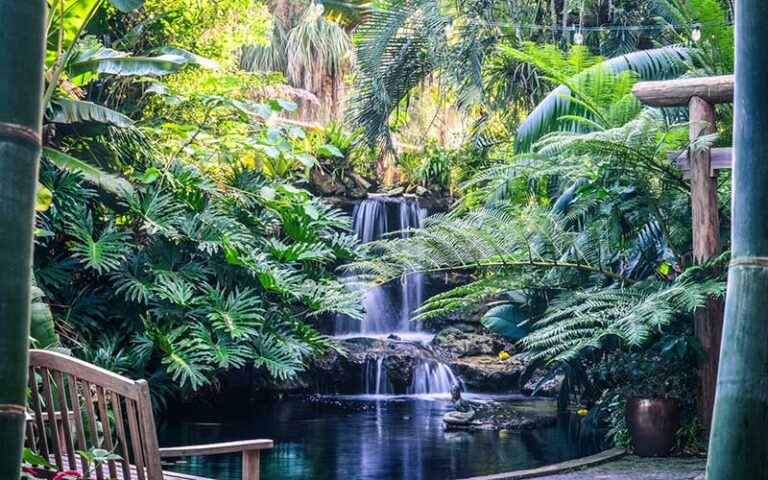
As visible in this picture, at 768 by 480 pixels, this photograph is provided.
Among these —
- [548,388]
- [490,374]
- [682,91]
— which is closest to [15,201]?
[682,91]

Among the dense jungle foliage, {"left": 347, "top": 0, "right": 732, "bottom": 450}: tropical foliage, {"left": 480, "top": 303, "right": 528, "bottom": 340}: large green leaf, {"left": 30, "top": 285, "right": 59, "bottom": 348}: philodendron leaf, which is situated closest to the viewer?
{"left": 30, "top": 285, "right": 59, "bottom": 348}: philodendron leaf

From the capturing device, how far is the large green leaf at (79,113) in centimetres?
1005

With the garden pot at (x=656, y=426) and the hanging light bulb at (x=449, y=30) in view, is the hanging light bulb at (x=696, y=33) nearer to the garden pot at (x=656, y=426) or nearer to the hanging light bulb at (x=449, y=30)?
the garden pot at (x=656, y=426)

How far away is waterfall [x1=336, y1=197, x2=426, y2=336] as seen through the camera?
17.7 metres

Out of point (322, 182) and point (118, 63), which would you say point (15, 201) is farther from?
point (322, 182)

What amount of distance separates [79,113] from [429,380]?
7.18 metres

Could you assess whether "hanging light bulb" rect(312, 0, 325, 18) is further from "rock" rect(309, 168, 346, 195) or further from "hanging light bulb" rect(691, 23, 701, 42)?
"hanging light bulb" rect(691, 23, 701, 42)

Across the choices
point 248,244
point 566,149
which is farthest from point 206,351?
point 566,149

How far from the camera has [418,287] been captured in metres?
18.0

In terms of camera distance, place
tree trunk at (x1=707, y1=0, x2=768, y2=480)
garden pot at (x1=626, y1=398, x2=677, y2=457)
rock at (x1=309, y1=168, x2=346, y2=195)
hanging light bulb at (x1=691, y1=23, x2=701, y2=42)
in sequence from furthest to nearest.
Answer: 1. rock at (x1=309, y1=168, x2=346, y2=195)
2. hanging light bulb at (x1=691, y1=23, x2=701, y2=42)
3. garden pot at (x1=626, y1=398, x2=677, y2=457)
4. tree trunk at (x1=707, y1=0, x2=768, y2=480)

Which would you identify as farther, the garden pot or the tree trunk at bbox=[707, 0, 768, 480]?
the garden pot

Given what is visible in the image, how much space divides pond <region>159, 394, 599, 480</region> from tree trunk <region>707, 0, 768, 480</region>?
6249 millimetres

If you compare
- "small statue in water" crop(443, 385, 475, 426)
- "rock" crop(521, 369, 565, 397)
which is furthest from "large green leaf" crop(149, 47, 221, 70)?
"rock" crop(521, 369, 565, 397)

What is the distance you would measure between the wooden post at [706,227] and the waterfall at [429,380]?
7516 millimetres
